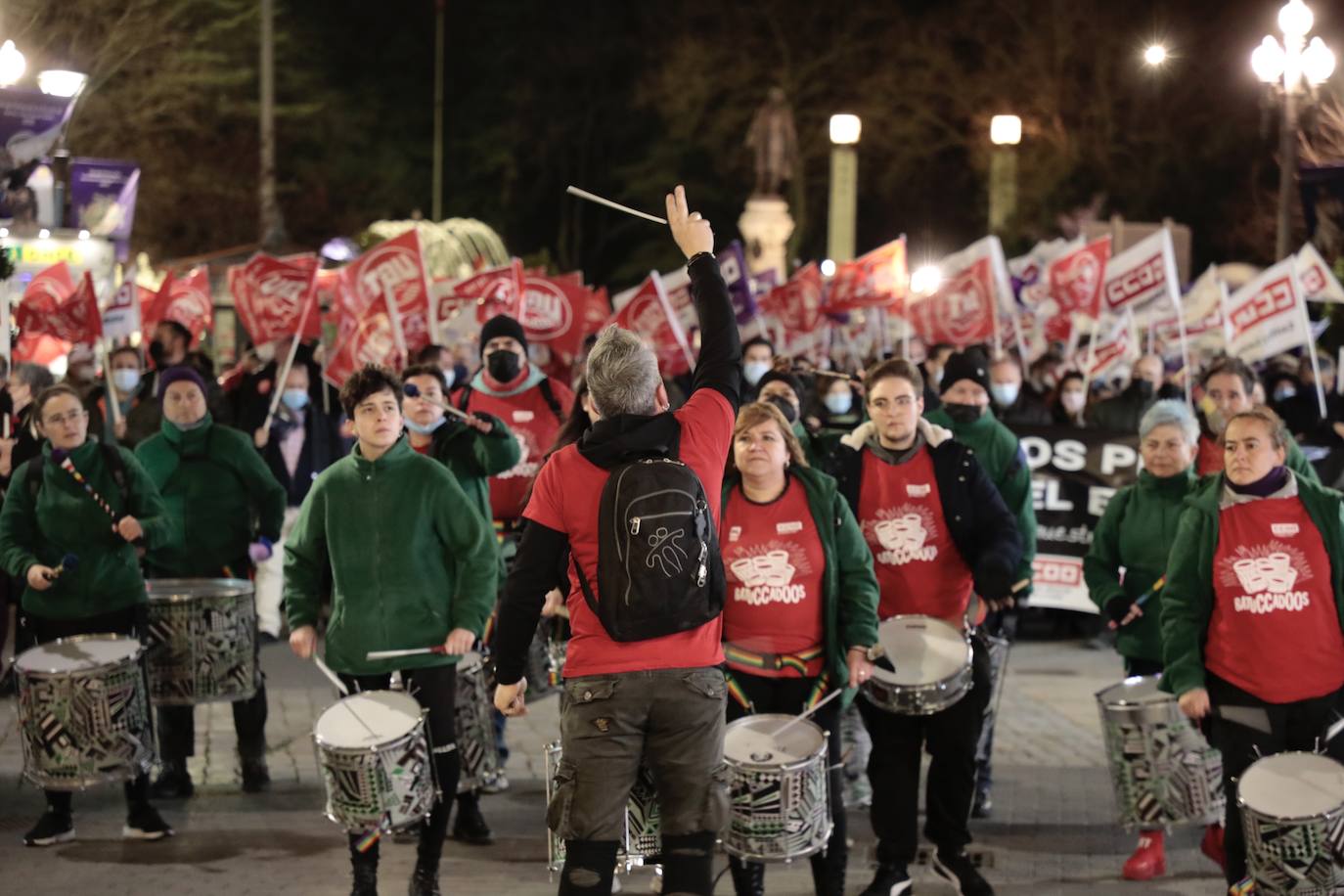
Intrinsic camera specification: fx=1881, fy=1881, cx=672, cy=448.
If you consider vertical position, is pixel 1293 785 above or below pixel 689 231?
below

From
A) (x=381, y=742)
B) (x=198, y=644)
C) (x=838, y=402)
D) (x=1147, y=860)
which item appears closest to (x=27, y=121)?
(x=198, y=644)

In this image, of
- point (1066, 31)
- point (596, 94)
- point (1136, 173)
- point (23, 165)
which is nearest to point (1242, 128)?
point (1136, 173)

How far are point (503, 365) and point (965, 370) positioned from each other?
2.51 metres

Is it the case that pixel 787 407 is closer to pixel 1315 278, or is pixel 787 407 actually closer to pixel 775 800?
pixel 775 800

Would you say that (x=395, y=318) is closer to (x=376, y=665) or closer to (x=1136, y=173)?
(x=376, y=665)

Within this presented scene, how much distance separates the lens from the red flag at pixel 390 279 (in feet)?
46.8

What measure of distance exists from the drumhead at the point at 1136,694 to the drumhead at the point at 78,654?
13.2 ft

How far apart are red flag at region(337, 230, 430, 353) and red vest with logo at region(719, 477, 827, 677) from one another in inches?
305

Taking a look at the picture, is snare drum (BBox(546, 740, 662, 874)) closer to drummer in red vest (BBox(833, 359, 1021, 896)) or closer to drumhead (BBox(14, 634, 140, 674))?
drummer in red vest (BBox(833, 359, 1021, 896))

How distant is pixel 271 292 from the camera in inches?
561

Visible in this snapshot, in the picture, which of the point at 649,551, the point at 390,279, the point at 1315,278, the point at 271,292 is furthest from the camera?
the point at 1315,278

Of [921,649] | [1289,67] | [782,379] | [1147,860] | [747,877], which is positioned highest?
[1289,67]

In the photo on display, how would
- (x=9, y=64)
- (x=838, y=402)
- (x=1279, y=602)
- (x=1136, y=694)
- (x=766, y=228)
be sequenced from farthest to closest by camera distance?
(x=766, y=228), (x=9, y=64), (x=838, y=402), (x=1136, y=694), (x=1279, y=602)

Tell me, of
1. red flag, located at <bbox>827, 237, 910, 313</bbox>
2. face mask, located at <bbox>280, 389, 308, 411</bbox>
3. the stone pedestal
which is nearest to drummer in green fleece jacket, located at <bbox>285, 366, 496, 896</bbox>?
face mask, located at <bbox>280, 389, 308, 411</bbox>
